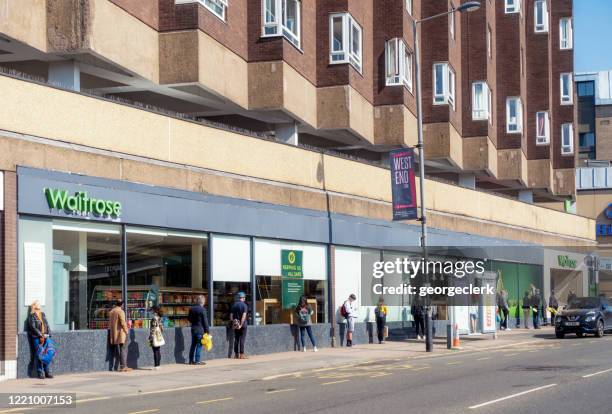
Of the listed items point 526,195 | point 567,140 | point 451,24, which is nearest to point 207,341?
point 451,24

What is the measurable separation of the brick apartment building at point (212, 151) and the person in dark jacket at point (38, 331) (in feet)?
1.14

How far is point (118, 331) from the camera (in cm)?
2184

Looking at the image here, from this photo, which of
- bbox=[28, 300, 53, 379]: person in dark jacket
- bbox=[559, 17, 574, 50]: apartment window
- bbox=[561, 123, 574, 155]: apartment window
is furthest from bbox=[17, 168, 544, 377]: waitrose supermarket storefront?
bbox=[559, 17, 574, 50]: apartment window

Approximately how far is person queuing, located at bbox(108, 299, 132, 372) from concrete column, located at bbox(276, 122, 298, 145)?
1122cm

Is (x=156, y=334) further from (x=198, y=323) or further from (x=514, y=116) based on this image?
(x=514, y=116)

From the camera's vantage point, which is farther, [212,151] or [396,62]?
[396,62]

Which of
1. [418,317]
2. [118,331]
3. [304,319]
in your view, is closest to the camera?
[118,331]

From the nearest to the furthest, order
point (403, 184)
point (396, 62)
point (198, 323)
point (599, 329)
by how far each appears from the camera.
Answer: point (198, 323) → point (403, 184) → point (599, 329) → point (396, 62)

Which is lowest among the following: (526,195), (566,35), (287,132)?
(526,195)

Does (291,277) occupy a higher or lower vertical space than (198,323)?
higher

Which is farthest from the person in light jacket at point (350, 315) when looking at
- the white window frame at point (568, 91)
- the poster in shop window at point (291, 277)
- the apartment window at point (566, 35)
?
the apartment window at point (566, 35)

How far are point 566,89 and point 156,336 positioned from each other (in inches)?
1689

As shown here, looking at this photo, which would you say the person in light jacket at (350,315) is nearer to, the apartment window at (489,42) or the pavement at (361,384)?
the pavement at (361,384)

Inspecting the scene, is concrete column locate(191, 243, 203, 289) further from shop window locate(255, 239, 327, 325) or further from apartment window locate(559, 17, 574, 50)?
apartment window locate(559, 17, 574, 50)
